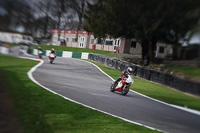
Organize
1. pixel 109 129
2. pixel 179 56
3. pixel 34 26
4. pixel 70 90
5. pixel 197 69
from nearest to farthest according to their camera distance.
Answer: pixel 197 69 < pixel 179 56 < pixel 34 26 < pixel 109 129 < pixel 70 90

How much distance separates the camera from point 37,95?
28.8ft

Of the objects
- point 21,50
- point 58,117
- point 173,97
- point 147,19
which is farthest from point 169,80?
point 58,117

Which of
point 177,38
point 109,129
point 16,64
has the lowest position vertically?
point 109,129

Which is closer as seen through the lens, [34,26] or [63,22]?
[34,26]

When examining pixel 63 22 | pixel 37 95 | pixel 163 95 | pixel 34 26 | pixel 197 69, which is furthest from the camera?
pixel 37 95

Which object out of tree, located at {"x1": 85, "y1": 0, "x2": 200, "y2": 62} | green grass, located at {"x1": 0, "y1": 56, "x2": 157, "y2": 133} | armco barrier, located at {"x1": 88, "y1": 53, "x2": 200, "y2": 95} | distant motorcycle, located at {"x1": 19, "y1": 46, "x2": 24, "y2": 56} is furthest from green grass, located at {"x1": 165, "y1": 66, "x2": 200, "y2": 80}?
green grass, located at {"x1": 0, "y1": 56, "x2": 157, "y2": 133}

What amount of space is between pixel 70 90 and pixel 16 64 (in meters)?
8.93

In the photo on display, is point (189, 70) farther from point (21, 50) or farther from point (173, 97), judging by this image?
point (21, 50)

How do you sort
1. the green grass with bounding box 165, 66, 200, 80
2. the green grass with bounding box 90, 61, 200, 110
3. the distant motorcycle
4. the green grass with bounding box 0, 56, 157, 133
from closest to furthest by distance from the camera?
the green grass with bounding box 165, 66, 200, 80, the green grass with bounding box 90, 61, 200, 110, the distant motorcycle, the green grass with bounding box 0, 56, 157, 133

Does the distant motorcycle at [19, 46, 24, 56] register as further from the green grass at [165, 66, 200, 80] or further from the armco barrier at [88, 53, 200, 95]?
the green grass at [165, 66, 200, 80]

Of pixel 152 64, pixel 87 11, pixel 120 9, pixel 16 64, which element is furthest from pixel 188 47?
pixel 16 64

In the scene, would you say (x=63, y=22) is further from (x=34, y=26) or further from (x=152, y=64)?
(x=152, y=64)

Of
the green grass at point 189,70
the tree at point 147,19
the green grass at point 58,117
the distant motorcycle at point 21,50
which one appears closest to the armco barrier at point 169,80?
the green grass at point 189,70

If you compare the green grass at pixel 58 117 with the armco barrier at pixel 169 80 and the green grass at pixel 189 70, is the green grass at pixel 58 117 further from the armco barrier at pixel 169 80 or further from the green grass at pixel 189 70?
the green grass at pixel 189 70
